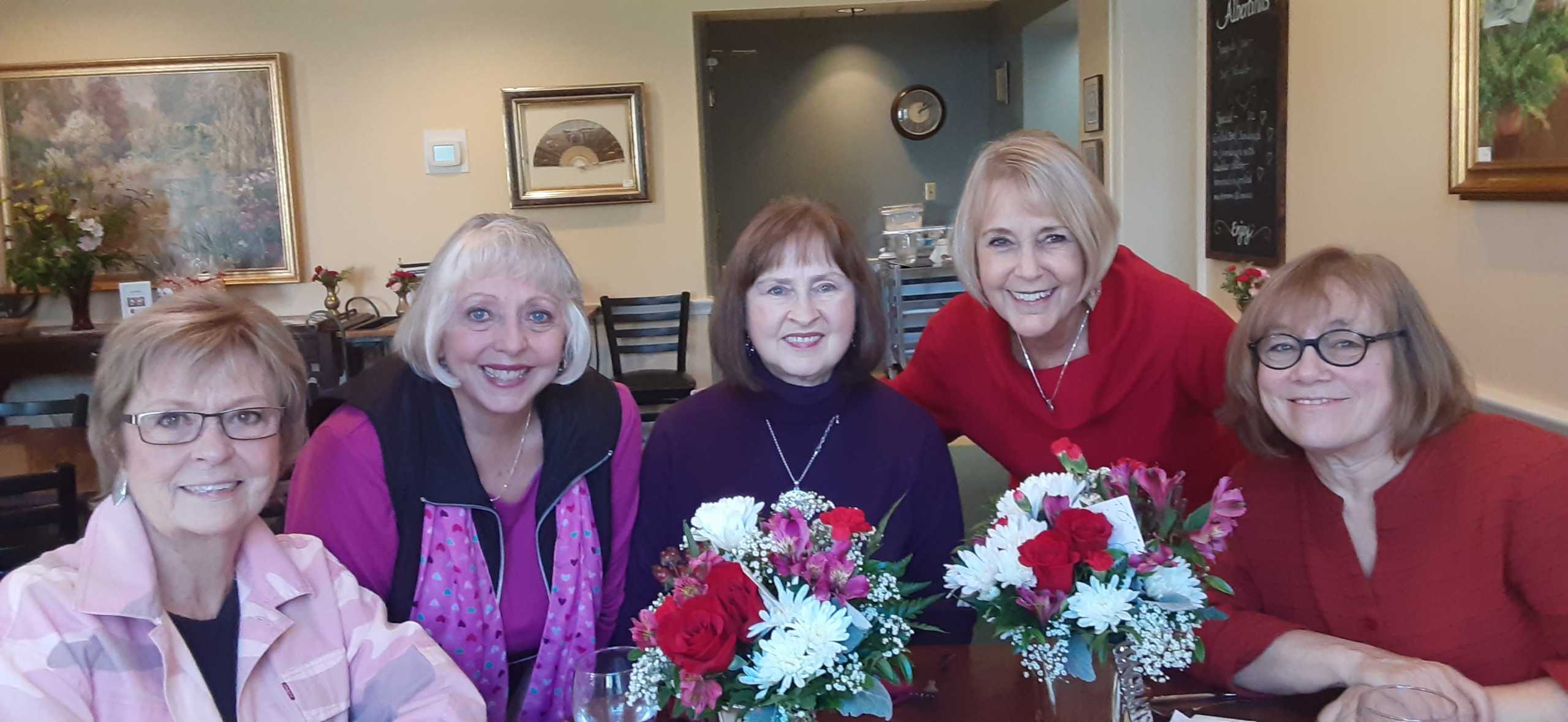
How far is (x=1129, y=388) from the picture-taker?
203cm

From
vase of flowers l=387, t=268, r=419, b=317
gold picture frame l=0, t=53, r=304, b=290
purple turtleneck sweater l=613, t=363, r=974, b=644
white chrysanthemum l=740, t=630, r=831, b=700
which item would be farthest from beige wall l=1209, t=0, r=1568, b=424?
gold picture frame l=0, t=53, r=304, b=290

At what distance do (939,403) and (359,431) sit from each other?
3.82 feet

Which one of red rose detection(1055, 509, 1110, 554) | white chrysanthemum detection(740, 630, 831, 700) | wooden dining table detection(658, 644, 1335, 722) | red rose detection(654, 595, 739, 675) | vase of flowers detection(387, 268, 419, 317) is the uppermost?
vase of flowers detection(387, 268, 419, 317)

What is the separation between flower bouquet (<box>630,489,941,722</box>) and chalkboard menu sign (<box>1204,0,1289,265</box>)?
3348 mm

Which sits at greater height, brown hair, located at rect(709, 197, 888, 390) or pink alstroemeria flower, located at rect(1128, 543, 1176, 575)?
brown hair, located at rect(709, 197, 888, 390)

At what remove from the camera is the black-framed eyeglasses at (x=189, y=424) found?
1312 millimetres

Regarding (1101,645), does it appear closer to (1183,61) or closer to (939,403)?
(939,403)

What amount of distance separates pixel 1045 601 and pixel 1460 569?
2.45 ft

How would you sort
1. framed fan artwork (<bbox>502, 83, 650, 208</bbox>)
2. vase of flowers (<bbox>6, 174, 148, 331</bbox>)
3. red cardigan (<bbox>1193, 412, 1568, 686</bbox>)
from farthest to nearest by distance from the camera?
framed fan artwork (<bbox>502, 83, 650, 208</bbox>) → vase of flowers (<bbox>6, 174, 148, 331</bbox>) → red cardigan (<bbox>1193, 412, 1568, 686</bbox>)

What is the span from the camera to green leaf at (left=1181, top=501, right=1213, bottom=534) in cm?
111

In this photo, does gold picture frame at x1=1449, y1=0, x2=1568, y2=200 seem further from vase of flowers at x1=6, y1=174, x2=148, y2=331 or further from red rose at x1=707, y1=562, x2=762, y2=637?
vase of flowers at x1=6, y1=174, x2=148, y2=331

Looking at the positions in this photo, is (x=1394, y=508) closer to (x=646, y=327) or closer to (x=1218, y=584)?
(x=1218, y=584)

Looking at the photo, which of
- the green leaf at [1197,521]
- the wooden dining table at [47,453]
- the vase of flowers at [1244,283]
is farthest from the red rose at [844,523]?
the vase of flowers at [1244,283]

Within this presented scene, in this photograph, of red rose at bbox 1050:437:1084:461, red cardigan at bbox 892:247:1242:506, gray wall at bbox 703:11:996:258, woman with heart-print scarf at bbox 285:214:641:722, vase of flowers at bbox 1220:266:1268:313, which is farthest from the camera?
gray wall at bbox 703:11:996:258
